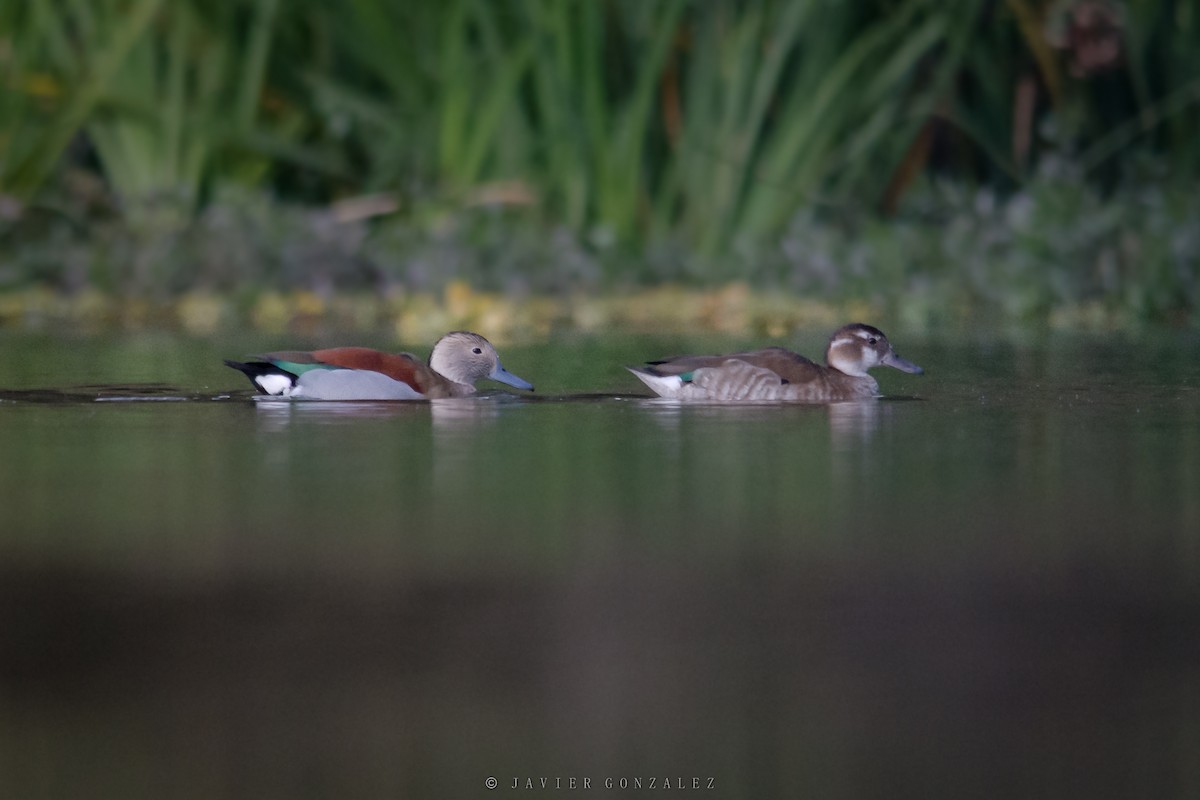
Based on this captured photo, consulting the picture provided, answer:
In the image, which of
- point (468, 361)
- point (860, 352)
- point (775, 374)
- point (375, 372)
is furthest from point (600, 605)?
point (860, 352)

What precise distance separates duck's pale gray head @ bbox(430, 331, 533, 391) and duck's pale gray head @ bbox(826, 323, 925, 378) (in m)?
1.19

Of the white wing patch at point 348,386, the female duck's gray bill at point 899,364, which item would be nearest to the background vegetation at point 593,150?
the female duck's gray bill at point 899,364

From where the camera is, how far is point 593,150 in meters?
12.8

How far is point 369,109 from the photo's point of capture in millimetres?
13312

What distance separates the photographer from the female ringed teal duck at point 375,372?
7.74 metres

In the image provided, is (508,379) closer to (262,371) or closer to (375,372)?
(375,372)

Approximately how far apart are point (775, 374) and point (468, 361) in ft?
3.70

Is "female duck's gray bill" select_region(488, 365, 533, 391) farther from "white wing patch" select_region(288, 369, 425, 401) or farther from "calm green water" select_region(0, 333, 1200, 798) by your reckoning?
"calm green water" select_region(0, 333, 1200, 798)

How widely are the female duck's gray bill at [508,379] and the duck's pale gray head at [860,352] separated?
118cm

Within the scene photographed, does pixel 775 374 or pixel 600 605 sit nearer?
pixel 600 605

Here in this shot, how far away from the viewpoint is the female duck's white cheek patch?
307 inches

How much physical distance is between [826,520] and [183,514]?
157cm

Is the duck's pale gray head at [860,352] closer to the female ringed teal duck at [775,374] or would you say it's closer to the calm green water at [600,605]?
the female ringed teal duck at [775,374]

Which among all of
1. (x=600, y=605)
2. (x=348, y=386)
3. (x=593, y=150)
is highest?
(x=593, y=150)
